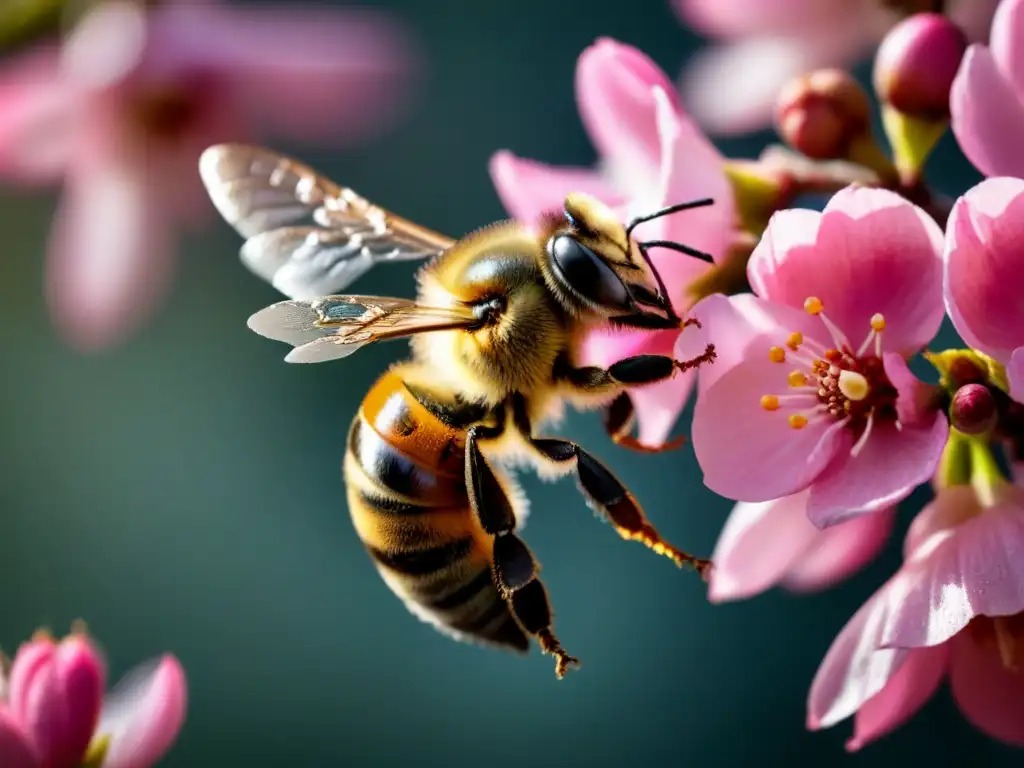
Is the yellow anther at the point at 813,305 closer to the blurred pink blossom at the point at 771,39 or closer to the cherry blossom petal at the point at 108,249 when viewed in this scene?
the blurred pink blossom at the point at 771,39

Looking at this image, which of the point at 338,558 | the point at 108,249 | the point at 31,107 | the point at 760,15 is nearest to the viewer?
the point at 760,15

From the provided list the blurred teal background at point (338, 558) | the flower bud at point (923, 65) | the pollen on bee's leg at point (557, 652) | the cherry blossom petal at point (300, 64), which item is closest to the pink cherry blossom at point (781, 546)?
the pollen on bee's leg at point (557, 652)

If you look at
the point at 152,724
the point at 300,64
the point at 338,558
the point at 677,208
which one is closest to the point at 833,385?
the point at 677,208

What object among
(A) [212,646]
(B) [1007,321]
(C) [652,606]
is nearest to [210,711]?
(A) [212,646]

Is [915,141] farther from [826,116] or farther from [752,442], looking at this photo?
[752,442]

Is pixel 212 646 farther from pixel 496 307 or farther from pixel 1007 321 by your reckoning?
pixel 1007 321
